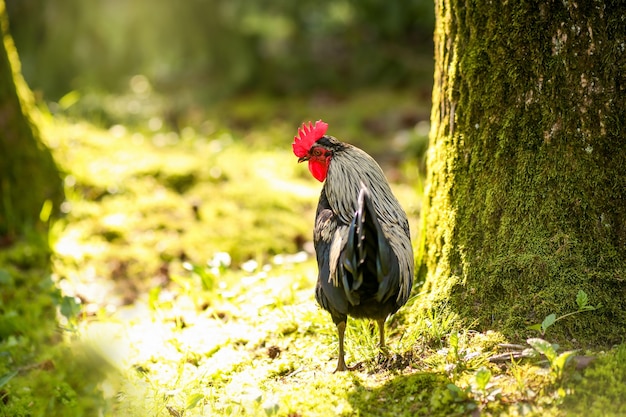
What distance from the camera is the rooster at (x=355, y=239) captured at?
2477 mm

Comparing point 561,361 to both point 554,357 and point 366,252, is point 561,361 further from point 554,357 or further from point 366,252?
point 366,252

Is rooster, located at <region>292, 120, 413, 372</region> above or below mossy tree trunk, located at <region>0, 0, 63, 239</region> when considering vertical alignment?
below

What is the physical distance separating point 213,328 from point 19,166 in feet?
7.97

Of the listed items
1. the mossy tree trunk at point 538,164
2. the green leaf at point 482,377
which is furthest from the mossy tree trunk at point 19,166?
the green leaf at point 482,377

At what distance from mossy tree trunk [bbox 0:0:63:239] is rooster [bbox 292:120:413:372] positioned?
2.73m

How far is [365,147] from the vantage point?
773 cm

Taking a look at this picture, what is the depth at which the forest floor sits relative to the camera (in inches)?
94.8

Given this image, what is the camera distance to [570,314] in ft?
8.29

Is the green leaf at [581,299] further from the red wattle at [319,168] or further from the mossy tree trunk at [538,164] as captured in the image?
the red wattle at [319,168]

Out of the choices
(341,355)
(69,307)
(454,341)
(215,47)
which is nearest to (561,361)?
(454,341)

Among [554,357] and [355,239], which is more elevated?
[355,239]

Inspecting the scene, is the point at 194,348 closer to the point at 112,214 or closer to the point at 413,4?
the point at 112,214

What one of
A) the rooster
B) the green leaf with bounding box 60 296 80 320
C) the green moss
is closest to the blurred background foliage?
the green leaf with bounding box 60 296 80 320

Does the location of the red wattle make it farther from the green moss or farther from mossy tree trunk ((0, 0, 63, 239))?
mossy tree trunk ((0, 0, 63, 239))
